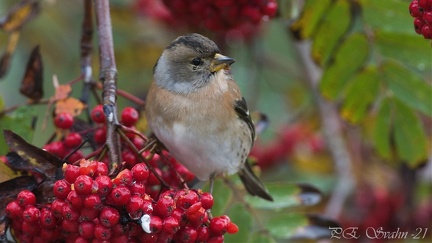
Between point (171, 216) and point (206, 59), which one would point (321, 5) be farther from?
point (171, 216)

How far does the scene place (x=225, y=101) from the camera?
8.45ft

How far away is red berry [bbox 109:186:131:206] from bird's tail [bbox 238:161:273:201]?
949 mm

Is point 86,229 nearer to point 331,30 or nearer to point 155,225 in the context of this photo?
point 155,225

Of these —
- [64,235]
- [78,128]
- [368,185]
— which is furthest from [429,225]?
[64,235]

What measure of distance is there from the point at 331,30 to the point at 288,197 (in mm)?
674

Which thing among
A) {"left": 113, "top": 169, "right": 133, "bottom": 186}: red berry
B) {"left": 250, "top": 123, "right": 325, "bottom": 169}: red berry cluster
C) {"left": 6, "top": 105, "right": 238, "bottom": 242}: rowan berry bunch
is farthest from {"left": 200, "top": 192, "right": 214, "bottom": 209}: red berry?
{"left": 250, "top": 123, "right": 325, "bottom": 169}: red berry cluster

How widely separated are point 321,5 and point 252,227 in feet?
2.90

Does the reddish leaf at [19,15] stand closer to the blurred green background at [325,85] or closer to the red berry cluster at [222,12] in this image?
the blurred green background at [325,85]

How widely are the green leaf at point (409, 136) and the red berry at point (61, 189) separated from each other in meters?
1.52

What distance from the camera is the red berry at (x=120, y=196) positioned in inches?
68.1

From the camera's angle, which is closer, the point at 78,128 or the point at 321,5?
the point at 78,128

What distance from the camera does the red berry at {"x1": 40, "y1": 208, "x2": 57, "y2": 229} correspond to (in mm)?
1800

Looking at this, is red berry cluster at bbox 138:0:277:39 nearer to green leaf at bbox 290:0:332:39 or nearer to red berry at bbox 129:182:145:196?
green leaf at bbox 290:0:332:39

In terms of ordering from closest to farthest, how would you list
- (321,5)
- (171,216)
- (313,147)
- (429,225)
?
(171,216) → (321,5) → (429,225) → (313,147)
